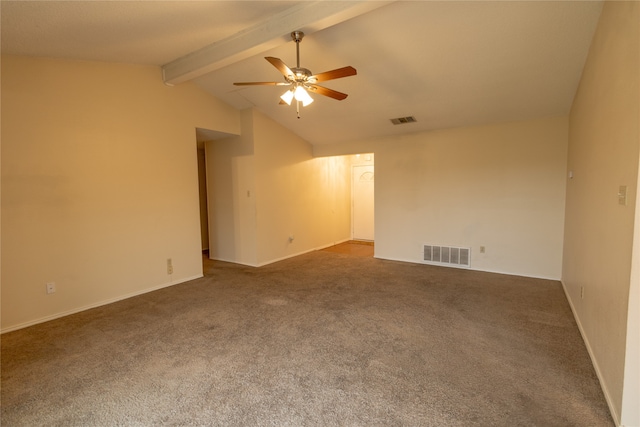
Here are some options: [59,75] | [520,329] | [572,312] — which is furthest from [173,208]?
[572,312]

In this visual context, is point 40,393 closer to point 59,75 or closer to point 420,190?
point 59,75

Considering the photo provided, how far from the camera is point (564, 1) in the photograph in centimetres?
247

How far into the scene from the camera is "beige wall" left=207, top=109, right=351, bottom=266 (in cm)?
547

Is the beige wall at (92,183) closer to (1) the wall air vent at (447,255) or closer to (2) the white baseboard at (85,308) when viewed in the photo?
(2) the white baseboard at (85,308)

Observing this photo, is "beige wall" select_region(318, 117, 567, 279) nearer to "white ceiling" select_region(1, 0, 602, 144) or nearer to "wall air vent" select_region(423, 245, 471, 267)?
"wall air vent" select_region(423, 245, 471, 267)

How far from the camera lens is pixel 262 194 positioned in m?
5.54

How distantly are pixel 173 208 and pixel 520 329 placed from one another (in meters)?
4.57

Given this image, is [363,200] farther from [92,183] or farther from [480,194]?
[92,183]

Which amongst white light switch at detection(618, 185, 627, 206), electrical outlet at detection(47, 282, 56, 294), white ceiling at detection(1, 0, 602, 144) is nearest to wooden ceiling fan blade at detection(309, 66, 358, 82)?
white ceiling at detection(1, 0, 602, 144)

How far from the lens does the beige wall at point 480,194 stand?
450 centimetres

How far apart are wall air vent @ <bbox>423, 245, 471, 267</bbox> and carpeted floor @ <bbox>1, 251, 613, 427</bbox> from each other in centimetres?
110

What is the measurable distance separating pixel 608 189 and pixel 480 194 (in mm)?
2965

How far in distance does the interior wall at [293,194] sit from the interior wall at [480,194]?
58.6 inches

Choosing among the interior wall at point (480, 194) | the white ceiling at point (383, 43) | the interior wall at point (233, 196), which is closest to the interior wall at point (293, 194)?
the interior wall at point (233, 196)
